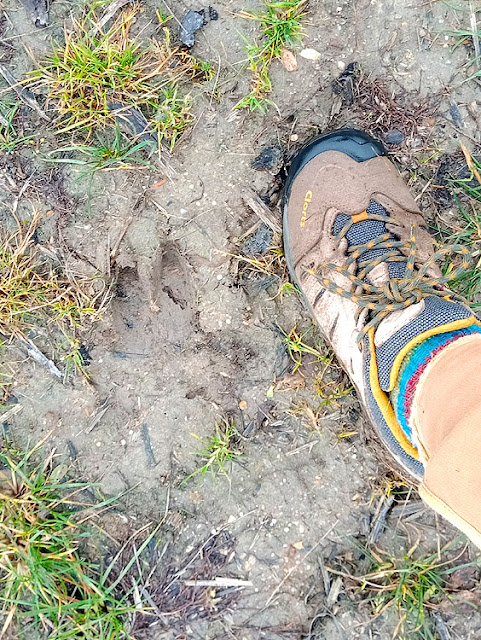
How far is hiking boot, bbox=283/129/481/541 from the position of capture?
6.65 feet

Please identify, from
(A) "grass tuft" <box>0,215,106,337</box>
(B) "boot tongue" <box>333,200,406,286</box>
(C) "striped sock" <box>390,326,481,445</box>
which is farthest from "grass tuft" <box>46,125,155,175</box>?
(C) "striped sock" <box>390,326,481,445</box>

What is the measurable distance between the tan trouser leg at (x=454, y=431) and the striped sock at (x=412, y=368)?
0.05 m

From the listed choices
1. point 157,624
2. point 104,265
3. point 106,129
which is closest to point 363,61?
point 106,129

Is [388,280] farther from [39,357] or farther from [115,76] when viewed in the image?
[39,357]

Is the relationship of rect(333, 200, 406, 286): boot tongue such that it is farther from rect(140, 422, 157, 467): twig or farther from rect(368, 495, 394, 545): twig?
rect(140, 422, 157, 467): twig

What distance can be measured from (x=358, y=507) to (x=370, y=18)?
2.11m

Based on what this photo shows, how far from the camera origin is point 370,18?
2.31m

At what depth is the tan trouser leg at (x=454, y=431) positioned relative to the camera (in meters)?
1.52

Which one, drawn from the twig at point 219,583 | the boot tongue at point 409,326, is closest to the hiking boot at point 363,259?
the boot tongue at point 409,326

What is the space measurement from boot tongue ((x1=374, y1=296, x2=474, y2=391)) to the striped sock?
0.09 ft

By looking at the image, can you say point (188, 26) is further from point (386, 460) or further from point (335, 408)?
point (386, 460)

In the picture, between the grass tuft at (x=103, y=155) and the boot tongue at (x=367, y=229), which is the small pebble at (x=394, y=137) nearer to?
the boot tongue at (x=367, y=229)

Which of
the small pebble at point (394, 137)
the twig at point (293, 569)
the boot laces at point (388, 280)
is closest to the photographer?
the boot laces at point (388, 280)

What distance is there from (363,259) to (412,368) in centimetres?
63
